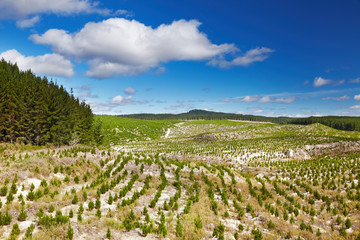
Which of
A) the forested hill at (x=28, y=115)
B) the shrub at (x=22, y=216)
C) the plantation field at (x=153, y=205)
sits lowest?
the plantation field at (x=153, y=205)

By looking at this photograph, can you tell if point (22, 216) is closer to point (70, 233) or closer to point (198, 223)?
point (70, 233)


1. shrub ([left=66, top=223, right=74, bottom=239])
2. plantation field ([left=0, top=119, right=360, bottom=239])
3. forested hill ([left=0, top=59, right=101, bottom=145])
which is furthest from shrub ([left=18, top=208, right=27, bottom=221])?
forested hill ([left=0, top=59, right=101, bottom=145])

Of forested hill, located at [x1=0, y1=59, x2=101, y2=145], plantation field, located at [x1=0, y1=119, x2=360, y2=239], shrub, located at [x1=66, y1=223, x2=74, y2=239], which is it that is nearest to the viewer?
shrub, located at [x1=66, y1=223, x2=74, y2=239]

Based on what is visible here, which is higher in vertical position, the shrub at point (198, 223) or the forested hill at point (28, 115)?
the forested hill at point (28, 115)

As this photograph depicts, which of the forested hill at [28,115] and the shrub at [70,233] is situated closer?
the shrub at [70,233]

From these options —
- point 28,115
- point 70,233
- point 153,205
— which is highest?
point 28,115

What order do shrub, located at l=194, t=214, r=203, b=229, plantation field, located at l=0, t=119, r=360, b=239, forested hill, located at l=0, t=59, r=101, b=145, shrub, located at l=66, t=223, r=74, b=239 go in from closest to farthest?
1. shrub, located at l=66, t=223, r=74, b=239
2. plantation field, located at l=0, t=119, r=360, b=239
3. shrub, located at l=194, t=214, r=203, b=229
4. forested hill, located at l=0, t=59, r=101, b=145

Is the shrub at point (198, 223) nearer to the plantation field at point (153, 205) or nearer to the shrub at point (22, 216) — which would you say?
the plantation field at point (153, 205)

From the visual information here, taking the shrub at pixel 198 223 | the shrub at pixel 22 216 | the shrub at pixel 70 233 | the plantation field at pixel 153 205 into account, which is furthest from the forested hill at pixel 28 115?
the shrub at pixel 198 223

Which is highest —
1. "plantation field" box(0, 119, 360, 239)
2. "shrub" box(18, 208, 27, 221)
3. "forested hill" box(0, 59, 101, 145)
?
"forested hill" box(0, 59, 101, 145)

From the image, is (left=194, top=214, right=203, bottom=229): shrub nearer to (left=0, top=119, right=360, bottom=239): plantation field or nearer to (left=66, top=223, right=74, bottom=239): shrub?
(left=0, top=119, right=360, bottom=239): plantation field

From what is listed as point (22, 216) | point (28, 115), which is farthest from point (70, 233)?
point (28, 115)

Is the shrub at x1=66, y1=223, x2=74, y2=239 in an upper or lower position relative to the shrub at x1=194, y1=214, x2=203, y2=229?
upper

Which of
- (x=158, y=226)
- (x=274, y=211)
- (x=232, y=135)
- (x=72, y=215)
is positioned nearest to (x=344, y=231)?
(x=274, y=211)
